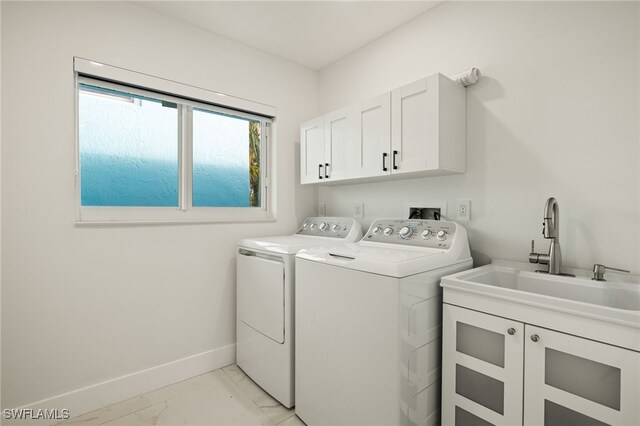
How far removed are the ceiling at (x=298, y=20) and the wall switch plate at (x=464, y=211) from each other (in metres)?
1.35

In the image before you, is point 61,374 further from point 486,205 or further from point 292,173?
point 486,205

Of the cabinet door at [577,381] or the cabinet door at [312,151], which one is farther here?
the cabinet door at [312,151]

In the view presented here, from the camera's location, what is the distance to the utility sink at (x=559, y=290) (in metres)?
0.99

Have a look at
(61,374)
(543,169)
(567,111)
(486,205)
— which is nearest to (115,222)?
(61,374)

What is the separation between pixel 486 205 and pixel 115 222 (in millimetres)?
2325

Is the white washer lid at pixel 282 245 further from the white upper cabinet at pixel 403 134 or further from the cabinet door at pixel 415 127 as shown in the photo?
the cabinet door at pixel 415 127

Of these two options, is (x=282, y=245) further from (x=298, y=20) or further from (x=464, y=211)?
(x=298, y=20)

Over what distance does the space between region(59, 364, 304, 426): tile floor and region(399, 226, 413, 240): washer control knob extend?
48.9 inches

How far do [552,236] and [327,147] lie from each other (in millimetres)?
1554

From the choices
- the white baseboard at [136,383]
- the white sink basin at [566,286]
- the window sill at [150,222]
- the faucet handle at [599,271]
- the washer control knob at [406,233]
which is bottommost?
the white baseboard at [136,383]

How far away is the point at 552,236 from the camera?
1.40 m

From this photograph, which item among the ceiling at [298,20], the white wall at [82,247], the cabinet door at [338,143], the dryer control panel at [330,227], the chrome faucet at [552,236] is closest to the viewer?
the chrome faucet at [552,236]

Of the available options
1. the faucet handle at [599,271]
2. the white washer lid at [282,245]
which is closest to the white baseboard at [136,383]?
the white washer lid at [282,245]

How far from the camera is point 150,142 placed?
216 cm
